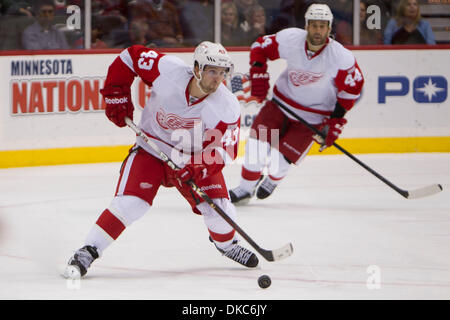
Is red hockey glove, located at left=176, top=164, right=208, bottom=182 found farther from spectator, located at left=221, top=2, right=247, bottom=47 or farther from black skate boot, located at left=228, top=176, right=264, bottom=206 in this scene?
spectator, located at left=221, top=2, right=247, bottom=47

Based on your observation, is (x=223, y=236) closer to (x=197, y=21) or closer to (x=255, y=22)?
(x=197, y=21)

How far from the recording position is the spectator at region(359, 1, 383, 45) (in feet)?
26.9

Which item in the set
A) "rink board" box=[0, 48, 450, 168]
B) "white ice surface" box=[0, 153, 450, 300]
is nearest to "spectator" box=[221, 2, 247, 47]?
"rink board" box=[0, 48, 450, 168]

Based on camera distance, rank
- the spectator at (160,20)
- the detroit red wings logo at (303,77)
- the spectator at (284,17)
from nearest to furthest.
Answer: the detroit red wings logo at (303,77)
the spectator at (160,20)
the spectator at (284,17)

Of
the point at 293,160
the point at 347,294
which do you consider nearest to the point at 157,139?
the point at 347,294

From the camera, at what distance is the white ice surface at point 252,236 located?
161 inches

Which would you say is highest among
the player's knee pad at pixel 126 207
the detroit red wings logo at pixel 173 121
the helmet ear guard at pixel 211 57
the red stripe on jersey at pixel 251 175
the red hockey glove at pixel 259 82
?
the helmet ear guard at pixel 211 57

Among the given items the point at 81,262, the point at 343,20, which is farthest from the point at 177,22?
the point at 81,262

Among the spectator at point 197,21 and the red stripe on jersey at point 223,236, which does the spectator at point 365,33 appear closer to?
the spectator at point 197,21

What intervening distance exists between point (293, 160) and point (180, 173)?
2011 millimetres

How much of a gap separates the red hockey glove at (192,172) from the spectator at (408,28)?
4450 mm

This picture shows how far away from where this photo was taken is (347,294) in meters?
4.03

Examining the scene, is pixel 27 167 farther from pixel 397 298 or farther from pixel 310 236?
pixel 397 298

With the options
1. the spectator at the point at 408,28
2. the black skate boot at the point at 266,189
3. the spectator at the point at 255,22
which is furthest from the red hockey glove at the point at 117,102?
the spectator at the point at 408,28
